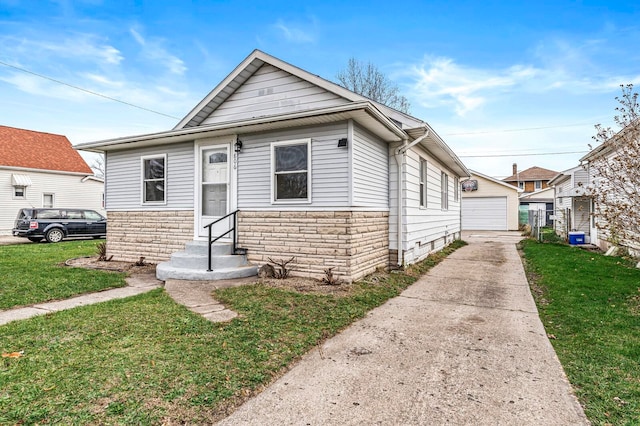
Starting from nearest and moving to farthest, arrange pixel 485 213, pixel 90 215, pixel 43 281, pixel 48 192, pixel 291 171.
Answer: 1. pixel 43 281
2. pixel 291 171
3. pixel 90 215
4. pixel 48 192
5. pixel 485 213

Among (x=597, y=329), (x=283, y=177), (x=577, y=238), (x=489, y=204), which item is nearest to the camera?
(x=597, y=329)

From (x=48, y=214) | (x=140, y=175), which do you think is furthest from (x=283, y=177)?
(x=48, y=214)

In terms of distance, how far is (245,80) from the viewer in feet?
28.4

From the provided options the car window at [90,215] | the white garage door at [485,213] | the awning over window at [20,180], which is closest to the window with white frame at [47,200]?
the awning over window at [20,180]

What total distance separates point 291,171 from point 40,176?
19723 mm

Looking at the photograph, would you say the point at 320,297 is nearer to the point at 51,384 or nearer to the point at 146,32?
the point at 51,384

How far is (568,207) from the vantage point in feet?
57.2

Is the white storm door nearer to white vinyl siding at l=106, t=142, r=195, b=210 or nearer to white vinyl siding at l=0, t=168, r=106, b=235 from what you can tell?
white vinyl siding at l=106, t=142, r=195, b=210

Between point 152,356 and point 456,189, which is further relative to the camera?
point 456,189

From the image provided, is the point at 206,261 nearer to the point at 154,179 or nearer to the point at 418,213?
the point at 154,179

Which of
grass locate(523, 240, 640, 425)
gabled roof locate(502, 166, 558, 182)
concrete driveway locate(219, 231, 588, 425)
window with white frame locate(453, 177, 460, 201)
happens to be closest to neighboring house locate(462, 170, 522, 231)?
window with white frame locate(453, 177, 460, 201)

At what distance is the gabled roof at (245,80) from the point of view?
7773 mm

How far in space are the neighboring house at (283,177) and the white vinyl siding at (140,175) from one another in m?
0.03

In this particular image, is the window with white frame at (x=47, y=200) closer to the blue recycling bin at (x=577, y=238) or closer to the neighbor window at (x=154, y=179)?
the neighbor window at (x=154, y=179)
